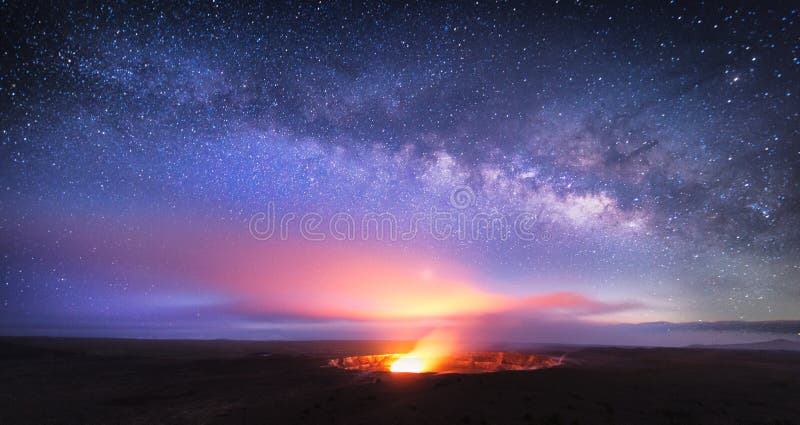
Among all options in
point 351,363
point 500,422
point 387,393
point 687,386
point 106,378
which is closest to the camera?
point 500,422

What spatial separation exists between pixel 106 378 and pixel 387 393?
25.8 metres

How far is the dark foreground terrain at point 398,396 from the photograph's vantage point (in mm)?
18625

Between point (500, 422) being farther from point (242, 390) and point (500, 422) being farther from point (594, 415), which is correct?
point (242, 390)

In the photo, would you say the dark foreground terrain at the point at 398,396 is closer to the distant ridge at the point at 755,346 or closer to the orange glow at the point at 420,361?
the orange glow at the point at 420,361

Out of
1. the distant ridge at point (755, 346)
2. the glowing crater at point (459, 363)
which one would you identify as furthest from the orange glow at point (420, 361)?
the distant ridge at point (755, 346)

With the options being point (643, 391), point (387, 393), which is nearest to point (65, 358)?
point (387, 393)

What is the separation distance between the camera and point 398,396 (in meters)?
22.4

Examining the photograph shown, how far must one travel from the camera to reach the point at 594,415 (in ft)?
60.2

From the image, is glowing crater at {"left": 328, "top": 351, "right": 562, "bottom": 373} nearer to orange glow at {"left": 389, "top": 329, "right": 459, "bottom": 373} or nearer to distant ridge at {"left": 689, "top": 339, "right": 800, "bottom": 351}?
orange glow at {"left": 389, "top": 329, "right": 459, "bottom": 373}

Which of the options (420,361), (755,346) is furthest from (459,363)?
(755,346)

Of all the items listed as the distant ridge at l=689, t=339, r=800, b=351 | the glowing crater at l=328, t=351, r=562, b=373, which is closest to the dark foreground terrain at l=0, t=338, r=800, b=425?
the glowing crater at l=328, t=351, r=562, b=373

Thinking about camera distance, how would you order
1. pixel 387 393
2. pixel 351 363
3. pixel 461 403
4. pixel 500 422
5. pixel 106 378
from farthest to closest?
pixel 351 363 → pixel 106 378 → pixel 387 393 → pixel 461 403 → pixel 500 422

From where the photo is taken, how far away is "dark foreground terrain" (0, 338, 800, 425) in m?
18.6

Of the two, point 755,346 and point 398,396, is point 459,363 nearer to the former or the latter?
point 398,396
